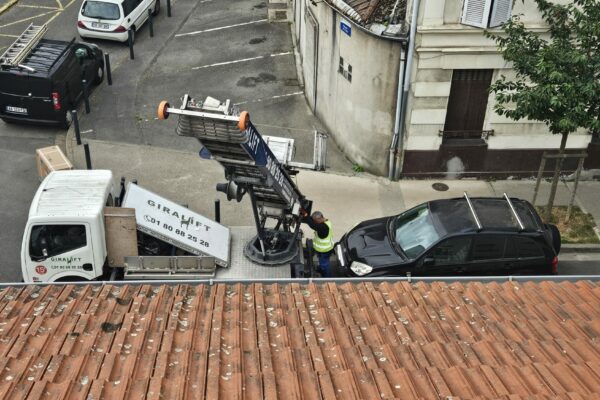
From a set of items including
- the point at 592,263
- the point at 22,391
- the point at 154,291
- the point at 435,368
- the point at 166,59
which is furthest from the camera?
the point at 166,59

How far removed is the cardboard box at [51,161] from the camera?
13.3 metres

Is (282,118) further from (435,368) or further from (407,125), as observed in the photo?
(435,368)

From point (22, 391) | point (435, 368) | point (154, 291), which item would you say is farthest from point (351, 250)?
point (22, 391)

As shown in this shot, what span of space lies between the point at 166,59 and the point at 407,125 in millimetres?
9206

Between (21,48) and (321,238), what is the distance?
9.90m

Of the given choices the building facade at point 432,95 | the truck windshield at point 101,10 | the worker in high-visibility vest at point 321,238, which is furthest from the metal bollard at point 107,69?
the worker in high-visibility vest at point 321,238

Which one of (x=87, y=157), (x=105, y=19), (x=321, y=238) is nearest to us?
(x=321, y=238)

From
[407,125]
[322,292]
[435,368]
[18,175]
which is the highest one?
[435,368]

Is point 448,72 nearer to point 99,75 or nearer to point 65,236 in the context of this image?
point 65,236

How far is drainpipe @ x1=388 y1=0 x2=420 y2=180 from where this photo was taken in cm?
1358

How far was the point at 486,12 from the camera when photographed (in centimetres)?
1319

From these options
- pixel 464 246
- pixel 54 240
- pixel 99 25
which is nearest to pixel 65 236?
pixel 54 240

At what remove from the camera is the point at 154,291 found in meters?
7.07

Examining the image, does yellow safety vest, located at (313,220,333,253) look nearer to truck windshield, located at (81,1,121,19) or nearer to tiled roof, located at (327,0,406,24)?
tiled roof, located at (327,0,406,24)
